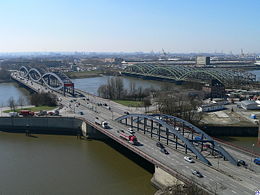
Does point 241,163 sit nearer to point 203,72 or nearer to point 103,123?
point 103,123

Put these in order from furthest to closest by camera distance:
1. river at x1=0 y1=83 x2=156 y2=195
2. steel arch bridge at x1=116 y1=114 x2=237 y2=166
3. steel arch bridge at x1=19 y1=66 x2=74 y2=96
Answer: steel arch bridge at x1=19 y1=66 x2=74 y2=96
steel arch bridge at x1=116 y1=114 x2=237 y2=166
river at x1=0 y1=83 x2=156 y2=195

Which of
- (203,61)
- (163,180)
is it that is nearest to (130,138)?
(163,180)

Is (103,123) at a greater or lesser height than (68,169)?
greater

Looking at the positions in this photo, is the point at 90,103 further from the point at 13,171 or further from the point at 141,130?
the point at 13,171

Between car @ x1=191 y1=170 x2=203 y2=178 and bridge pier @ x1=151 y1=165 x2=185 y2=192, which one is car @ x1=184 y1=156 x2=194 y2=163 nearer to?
car @ x1=191 y1=170 x2=203 y2=178

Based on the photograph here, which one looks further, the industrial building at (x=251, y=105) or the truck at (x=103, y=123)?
the industrial building at (x=251, y=105)

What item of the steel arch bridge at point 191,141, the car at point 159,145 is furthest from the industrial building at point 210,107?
the car at point 159,145

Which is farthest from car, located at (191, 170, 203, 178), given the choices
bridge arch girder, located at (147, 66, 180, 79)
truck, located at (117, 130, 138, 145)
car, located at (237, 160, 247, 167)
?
bridge arch girder, located at (147, 66, 180, 79)

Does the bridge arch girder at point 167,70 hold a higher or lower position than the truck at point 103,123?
higher

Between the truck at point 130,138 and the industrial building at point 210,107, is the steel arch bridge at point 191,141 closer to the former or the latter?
the truck at point 130,138

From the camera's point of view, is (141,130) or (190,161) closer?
(190,161)

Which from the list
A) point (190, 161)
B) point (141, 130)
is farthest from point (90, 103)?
point (190, 161)
